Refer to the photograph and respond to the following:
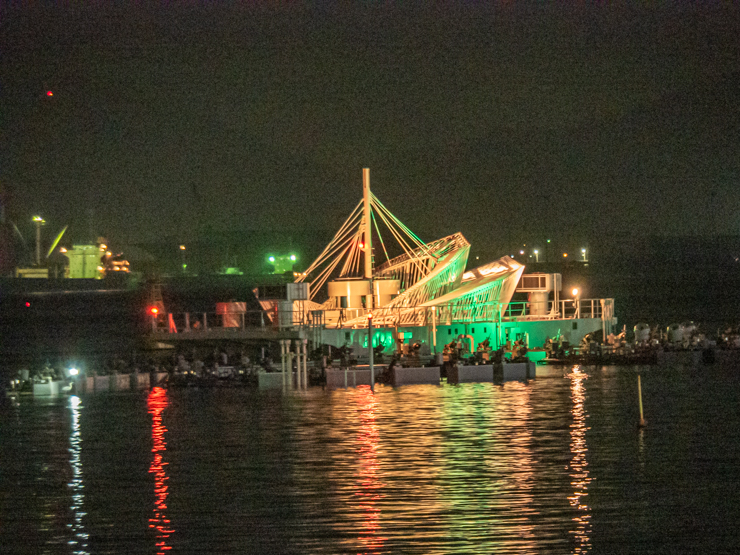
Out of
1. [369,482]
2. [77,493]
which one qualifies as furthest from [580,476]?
[77,493]

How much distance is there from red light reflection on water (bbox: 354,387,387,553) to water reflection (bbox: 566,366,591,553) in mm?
2659

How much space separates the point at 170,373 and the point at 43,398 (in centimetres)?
988

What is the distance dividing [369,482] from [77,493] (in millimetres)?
5155

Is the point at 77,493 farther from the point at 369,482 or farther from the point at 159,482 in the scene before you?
the point at 369,482

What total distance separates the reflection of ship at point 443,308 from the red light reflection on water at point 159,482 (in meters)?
21.3

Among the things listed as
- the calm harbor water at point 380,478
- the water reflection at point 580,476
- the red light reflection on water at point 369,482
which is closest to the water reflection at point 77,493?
the calm harbor water at point 380,478

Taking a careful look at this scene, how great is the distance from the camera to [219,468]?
17781mm

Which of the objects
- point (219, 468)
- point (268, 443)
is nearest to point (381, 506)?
point (219, 468)

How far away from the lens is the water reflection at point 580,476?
11.9 meters

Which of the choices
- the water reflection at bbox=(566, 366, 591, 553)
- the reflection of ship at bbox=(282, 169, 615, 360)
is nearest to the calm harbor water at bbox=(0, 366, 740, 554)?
the water reflection at bbox=(566, 366, 591, 553)

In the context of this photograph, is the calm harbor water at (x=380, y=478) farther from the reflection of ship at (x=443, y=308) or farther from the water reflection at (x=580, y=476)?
the reflection of ship at (x=443, y=308)

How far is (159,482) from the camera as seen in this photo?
16406mm

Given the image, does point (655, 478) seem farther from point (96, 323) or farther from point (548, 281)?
point (96, 323)

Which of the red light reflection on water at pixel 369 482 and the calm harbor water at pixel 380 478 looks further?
the calm harbor water at pixel 380 478
